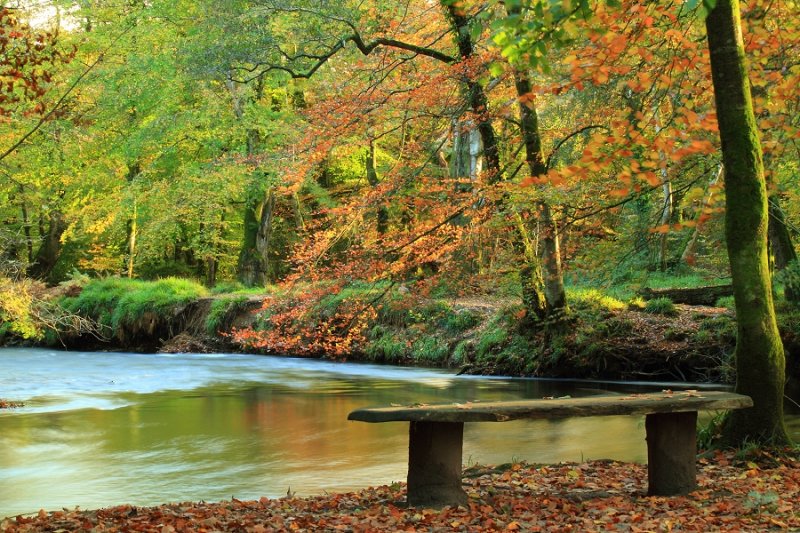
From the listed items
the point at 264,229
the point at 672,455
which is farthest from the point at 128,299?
the point at 672,455

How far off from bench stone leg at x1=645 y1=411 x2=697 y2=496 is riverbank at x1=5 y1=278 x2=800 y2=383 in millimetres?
6967

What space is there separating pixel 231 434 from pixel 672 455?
6772 mm

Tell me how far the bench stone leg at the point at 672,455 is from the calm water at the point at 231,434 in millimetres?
3020

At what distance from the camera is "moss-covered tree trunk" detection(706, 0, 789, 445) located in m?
6.92

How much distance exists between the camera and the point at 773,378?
273 inches

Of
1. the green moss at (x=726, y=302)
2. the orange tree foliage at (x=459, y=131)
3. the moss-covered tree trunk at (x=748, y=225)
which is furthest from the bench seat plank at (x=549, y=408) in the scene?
the green moss at (x=726, y=302)

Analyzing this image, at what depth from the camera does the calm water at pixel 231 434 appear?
329 inches

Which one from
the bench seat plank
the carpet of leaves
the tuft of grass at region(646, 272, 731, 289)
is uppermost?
the tuft of grass at region(646, 272, 731, 289)

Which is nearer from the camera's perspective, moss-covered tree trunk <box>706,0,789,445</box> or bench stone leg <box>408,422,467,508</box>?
bench stone leg <box>408,422,467,508</box>

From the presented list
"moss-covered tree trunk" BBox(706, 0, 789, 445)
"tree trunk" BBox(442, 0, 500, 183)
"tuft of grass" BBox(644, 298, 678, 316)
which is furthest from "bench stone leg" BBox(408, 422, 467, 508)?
"tuft of grass" BBox(644, 298, 678, 316)

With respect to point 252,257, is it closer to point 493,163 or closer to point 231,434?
point 493,163

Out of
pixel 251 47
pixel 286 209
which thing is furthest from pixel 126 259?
pixel 251 47

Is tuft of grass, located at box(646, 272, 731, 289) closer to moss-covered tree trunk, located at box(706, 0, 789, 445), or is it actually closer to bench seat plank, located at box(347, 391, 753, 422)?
moss-covered tree trunk, located at box(706, 0, 789, 445)

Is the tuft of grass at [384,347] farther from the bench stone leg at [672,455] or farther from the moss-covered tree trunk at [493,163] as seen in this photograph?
the bench stone leg at [672,455]
